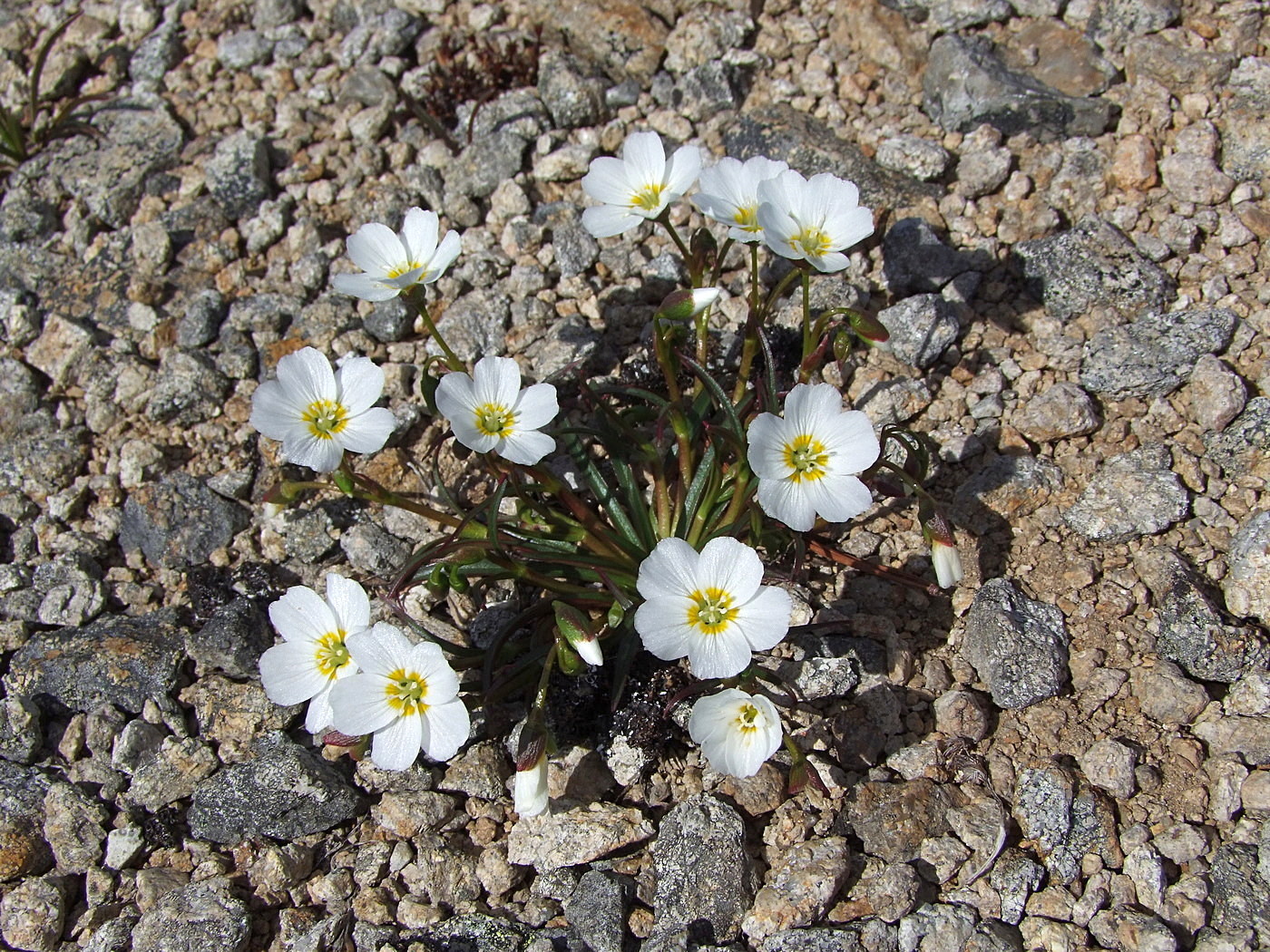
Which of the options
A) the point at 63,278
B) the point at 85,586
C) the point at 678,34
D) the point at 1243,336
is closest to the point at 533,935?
the point at 85,586

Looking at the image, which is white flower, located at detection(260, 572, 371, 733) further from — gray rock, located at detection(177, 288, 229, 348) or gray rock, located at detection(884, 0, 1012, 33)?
gray rock, located at detection(884, 0, 1012, 33)

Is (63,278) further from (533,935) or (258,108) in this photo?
(533,935)

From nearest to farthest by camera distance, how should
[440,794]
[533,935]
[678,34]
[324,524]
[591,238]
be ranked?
[533,935], [440,794], [324,524], [591,238], [678,34]

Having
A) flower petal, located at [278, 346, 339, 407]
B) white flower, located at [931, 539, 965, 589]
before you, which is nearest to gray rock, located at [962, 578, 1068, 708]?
white flower, located at [931, 539, 965, 589]

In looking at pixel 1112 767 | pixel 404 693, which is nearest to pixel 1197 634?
pixel 1112 767

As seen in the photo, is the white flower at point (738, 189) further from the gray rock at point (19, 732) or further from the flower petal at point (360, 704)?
the gray rock at point (19, 732)

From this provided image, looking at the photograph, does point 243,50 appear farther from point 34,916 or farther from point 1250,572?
point 1250,572

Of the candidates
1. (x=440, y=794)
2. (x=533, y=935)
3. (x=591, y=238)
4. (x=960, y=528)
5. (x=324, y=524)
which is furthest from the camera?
(x=591, y=238)
